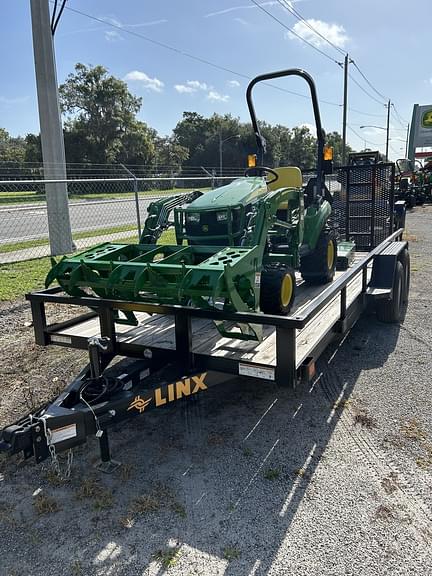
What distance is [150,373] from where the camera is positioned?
3.39 metres

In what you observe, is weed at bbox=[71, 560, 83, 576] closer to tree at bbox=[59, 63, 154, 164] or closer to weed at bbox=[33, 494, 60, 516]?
weed at bbox=[33, 494, 60, 516]

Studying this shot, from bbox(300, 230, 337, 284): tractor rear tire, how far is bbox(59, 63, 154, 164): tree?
4291 cm

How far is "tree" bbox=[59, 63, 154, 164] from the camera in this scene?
152 ft

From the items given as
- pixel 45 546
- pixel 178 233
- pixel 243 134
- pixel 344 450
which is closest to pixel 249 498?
pixel 344 450

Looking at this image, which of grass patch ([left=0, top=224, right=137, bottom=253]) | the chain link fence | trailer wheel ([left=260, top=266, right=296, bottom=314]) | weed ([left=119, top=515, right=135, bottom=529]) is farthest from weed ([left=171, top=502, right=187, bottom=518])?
grass patch ([left=0, top=224, right=137, bottom=253])

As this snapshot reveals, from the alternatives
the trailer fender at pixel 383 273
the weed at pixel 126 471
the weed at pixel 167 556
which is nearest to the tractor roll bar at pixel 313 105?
the trailer fender at pixel 383 273

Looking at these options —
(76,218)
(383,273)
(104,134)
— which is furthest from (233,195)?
(104,134)

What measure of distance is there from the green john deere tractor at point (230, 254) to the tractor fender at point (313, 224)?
0.01 m

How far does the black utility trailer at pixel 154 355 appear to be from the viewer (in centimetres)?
262

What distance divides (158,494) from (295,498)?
775 millimetres

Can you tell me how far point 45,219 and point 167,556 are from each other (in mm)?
14588

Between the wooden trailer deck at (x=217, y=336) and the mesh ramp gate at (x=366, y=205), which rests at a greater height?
the mesh ramp gate at (x=366, y=205)

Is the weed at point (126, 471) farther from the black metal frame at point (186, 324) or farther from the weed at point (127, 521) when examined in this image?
the black metal frame at point (186, 324)

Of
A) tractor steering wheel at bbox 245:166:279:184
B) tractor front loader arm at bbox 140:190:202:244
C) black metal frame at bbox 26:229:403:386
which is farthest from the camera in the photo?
tractor steering wheel at bbox 245:166:279:184
